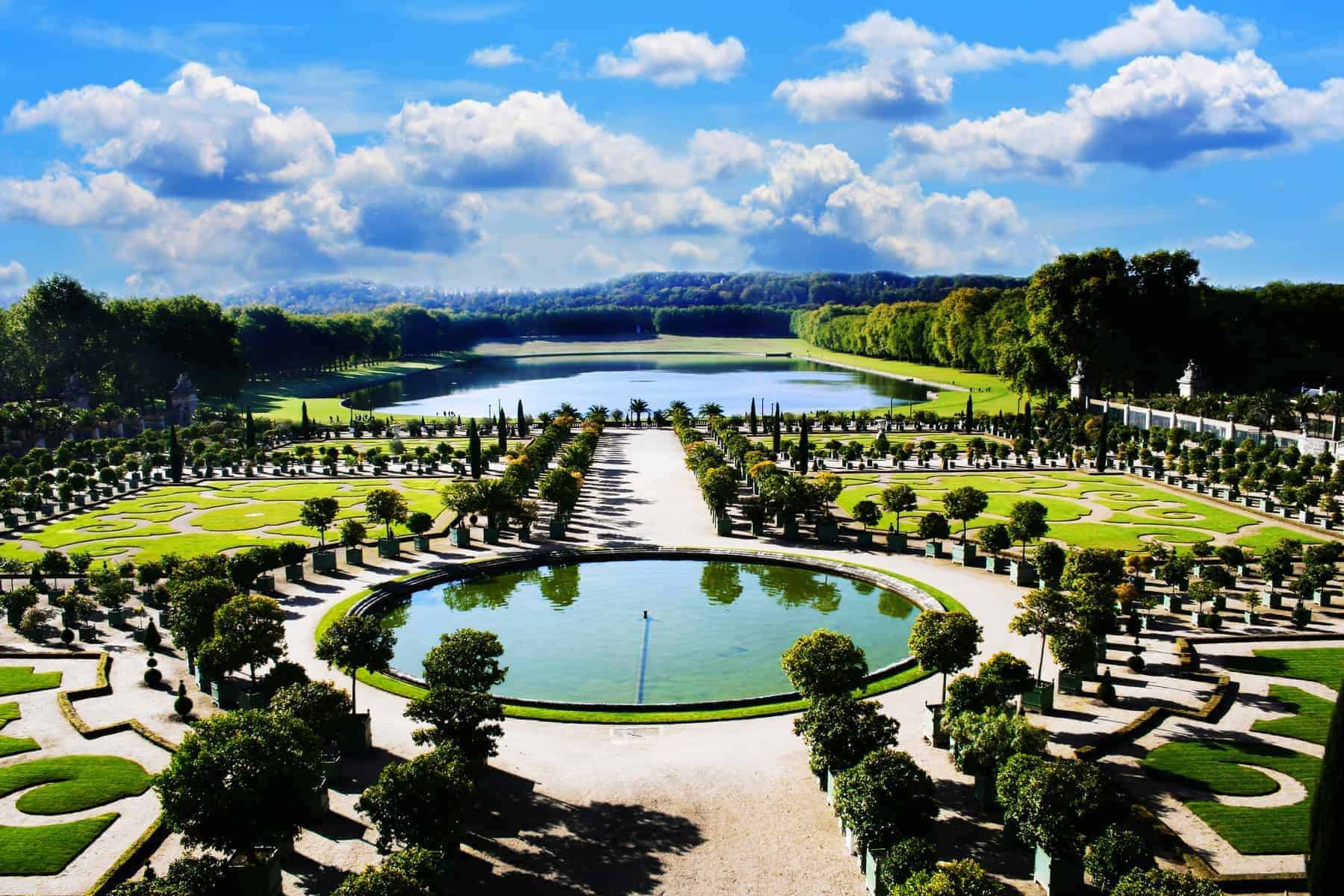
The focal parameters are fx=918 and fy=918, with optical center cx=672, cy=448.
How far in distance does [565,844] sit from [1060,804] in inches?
358

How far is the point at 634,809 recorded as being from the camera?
19.1 metres

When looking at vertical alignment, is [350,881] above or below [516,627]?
above

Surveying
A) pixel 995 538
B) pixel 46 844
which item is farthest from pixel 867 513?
pixel 46 844

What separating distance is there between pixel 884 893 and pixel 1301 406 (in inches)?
2847

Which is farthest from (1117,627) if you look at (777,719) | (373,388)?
(373,388)

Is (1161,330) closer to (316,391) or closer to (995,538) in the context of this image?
(995,538)

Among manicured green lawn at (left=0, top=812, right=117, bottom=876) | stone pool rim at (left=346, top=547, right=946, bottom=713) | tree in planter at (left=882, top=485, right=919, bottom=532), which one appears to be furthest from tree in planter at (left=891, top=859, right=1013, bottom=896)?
tree in planter at (left=882, top=485, right=919, bottom=532)

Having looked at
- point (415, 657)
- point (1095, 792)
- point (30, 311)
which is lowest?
point (415, 657)

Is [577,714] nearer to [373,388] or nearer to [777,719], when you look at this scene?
[777,719]

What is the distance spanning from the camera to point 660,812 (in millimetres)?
18922

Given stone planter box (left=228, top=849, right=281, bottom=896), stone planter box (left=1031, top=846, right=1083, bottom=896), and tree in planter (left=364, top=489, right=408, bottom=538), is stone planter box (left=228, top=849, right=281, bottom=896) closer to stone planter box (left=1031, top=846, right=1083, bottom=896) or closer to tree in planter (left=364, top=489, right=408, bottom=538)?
stone planter box (left=1031, top=846, right=1083, bottom=896)

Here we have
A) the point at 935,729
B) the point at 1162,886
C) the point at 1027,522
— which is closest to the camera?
the point at 1162,886

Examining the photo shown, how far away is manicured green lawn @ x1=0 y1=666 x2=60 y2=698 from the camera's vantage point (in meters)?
25.7

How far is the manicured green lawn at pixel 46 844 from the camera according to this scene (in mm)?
16969
